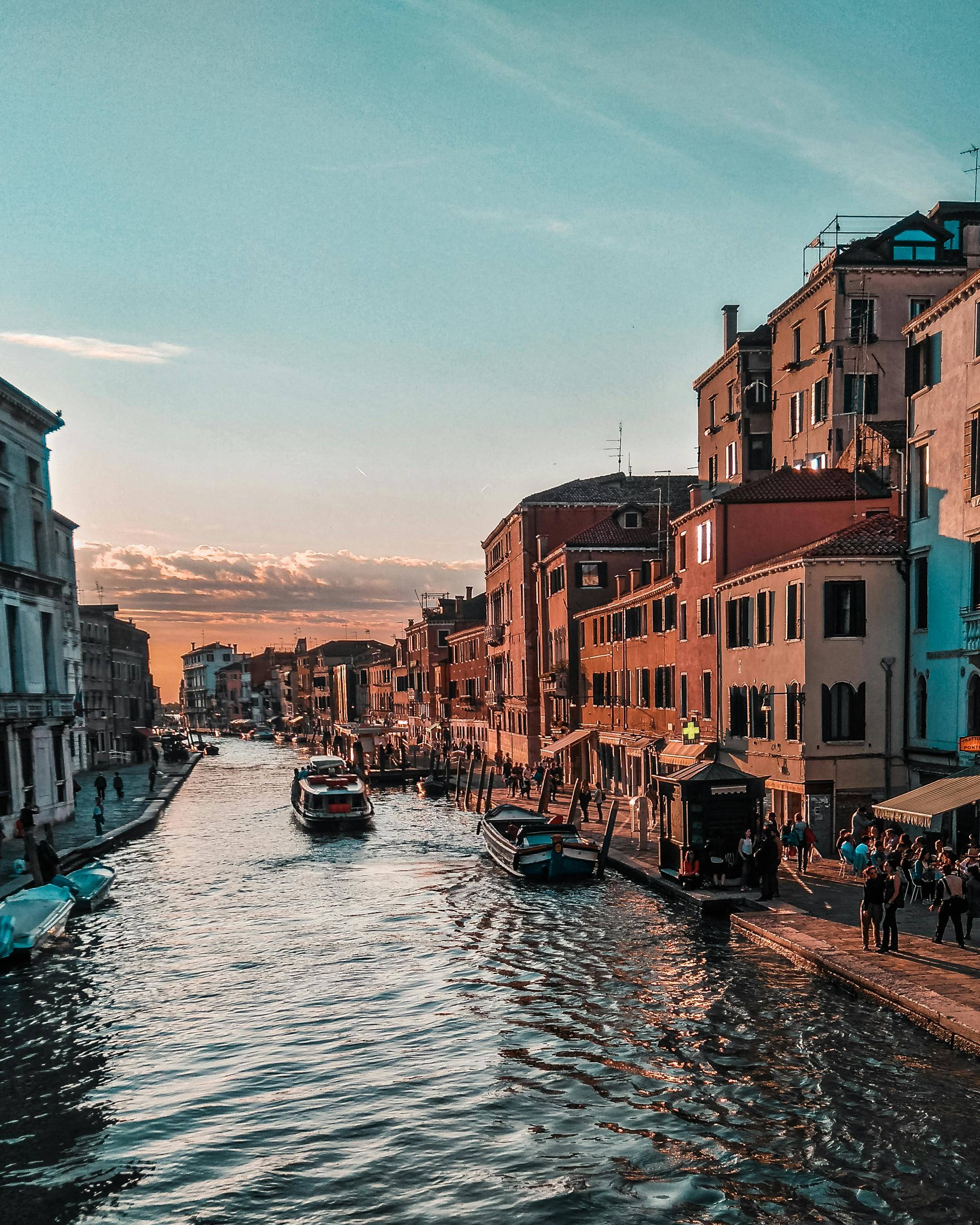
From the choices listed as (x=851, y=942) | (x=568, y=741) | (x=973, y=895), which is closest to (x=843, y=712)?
(x=973, y=895)

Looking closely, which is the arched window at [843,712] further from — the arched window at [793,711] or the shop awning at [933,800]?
the shop awning at [933,800]

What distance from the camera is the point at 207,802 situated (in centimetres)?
6256

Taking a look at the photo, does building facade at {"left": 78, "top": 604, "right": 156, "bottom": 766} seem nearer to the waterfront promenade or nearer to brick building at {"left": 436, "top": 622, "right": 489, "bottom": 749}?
brick building at {"left": 436, "top": 622, "right": 489, "bottom": 749}

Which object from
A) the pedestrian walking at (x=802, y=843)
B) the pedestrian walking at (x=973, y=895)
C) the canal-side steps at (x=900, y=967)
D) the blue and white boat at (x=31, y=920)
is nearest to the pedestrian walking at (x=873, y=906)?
the canal-side steps at (x=900, y=967)

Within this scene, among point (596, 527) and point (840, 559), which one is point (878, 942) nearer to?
point (840, 559)

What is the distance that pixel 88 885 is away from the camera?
28.5m

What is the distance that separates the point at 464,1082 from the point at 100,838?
1059 inches

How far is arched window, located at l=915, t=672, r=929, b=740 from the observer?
2802 cm

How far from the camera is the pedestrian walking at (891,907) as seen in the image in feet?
62.1

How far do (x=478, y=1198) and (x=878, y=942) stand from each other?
10.4m

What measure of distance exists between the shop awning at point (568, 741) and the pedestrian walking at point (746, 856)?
1033 inches

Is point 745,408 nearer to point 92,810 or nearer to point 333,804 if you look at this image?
point 333,804

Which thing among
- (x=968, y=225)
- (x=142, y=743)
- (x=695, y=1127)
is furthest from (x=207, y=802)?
(x=695, y=1127)

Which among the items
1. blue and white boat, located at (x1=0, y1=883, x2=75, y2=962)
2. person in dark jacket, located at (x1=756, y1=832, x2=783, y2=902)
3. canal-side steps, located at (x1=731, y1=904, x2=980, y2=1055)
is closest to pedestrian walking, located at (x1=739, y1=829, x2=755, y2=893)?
person in dark jacket, located at (x1=756, y1=832, x2=783, y2=902)
